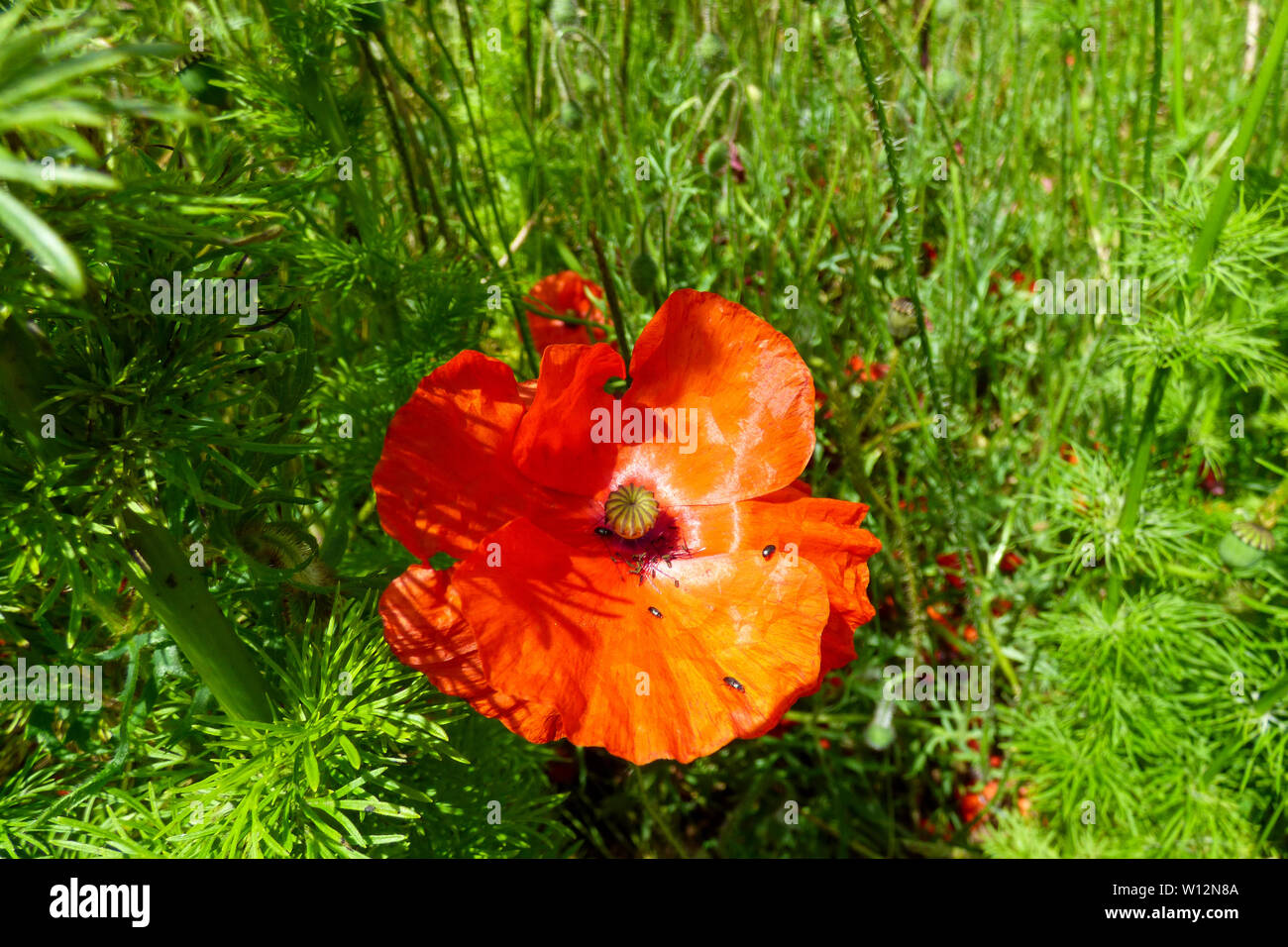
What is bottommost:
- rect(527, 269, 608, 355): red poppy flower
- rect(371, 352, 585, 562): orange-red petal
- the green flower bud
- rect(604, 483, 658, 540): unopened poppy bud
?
rect(604, 483, 658, 540): unopened poppy bud

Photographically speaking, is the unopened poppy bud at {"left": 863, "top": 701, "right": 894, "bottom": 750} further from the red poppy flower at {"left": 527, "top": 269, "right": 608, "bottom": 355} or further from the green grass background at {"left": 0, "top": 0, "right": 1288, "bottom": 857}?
the red poppy flower at {"left": 527, "top": 269, "right": 608, "bottom": 355}

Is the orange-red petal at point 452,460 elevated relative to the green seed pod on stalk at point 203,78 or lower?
lower

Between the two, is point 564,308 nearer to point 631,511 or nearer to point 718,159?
point 718,159

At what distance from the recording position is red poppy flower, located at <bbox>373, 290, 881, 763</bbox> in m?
0.84

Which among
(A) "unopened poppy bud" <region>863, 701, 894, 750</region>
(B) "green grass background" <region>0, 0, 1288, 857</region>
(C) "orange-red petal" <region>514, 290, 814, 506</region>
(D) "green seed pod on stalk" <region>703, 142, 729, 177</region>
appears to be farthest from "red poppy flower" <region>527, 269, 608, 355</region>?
(A) "unopened poppy bud" <region>863, 701, 894, 750</region>

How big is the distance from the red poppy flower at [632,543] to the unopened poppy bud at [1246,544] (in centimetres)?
64

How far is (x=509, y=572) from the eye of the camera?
88cm

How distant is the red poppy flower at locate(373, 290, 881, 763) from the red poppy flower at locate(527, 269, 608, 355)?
0.44 metres

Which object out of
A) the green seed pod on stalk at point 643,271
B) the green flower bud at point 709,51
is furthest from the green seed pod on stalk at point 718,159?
the green seed pod on stalk at point 643,271

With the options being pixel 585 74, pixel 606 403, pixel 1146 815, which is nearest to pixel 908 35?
pixel 585 74

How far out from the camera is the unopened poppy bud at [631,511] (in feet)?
3.46

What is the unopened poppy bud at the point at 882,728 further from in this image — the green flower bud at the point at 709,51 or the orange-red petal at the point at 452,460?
the green flower bud at the point at 709,51

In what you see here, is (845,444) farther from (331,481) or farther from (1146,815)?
(1146,815)

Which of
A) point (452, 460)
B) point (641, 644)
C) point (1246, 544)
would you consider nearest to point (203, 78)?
point (452, 460)
